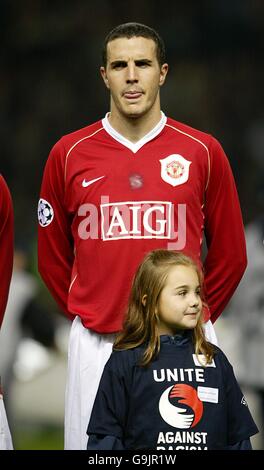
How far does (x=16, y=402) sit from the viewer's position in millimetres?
11391

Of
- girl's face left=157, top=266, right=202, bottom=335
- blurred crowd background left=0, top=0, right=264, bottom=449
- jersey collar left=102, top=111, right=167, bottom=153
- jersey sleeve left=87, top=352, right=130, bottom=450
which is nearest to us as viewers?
jersey sleeve left=87, top=352, right=130, bottom=450

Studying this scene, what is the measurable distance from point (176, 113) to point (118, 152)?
8683 millimetres

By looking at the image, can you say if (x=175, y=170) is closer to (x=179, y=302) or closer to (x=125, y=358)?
(x=179, y=302)

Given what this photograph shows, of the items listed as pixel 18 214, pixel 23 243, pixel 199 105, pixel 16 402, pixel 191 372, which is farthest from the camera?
pixel 199 105

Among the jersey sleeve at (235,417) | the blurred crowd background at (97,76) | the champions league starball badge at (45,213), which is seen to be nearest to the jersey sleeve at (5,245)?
the champions league starball badge at (45,213)

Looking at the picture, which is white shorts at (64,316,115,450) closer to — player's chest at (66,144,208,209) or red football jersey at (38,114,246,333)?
red football jersey at (38,114,246,333)

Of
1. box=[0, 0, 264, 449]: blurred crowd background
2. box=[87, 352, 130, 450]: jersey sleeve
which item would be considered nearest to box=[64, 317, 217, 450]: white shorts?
box=[87, 352, 130, 450]: jersey sleeve

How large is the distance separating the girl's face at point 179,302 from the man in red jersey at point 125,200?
37 cm

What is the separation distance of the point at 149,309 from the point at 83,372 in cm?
59

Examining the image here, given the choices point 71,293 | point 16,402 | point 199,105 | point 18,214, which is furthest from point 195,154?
point 199,105

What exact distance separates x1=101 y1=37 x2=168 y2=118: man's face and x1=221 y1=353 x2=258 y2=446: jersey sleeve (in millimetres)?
1086

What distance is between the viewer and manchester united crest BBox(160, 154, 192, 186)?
17.3ft

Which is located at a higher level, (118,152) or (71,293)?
(118,152)

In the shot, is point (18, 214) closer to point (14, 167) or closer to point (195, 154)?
point (14, 167)
